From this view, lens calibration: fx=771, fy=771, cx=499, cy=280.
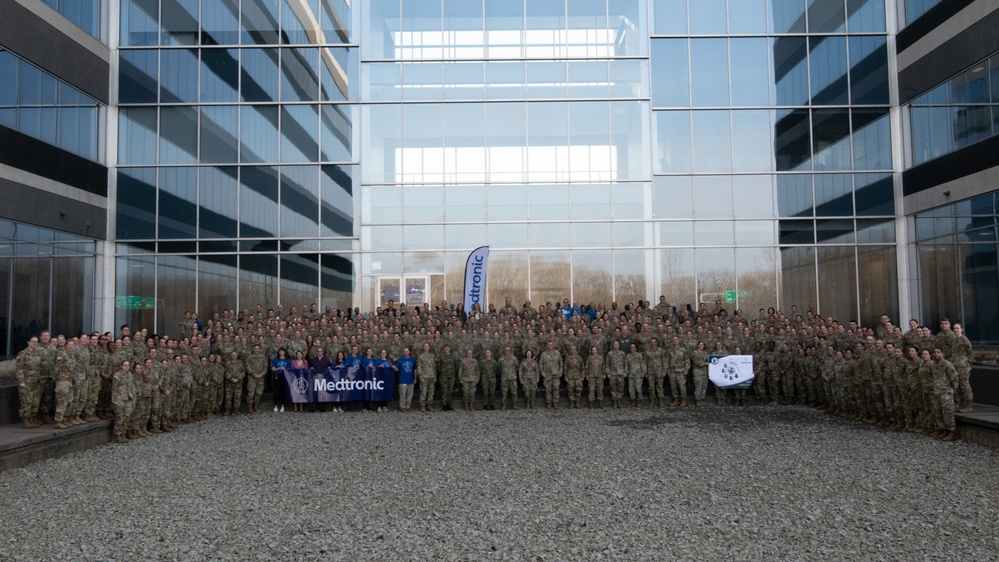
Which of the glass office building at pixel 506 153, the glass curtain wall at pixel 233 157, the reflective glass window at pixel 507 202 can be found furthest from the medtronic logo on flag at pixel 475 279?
the glass curtain wall at pixel 233 157

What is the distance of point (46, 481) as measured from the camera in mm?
10336

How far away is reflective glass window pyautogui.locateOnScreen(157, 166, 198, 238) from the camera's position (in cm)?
2628

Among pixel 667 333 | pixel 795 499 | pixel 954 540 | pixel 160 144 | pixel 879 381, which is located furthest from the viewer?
pixel 160 144

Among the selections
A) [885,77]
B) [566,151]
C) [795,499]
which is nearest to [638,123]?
[566,151]

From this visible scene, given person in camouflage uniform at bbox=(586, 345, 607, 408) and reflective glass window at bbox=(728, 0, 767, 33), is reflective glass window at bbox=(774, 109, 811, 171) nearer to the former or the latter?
reflective glass window at bbox=(728, 0, 767, 33)

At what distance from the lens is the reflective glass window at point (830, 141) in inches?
1054

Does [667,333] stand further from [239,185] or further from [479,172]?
[239,185]

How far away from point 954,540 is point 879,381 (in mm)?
8558

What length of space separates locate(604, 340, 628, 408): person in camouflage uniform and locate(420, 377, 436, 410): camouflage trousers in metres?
4.11

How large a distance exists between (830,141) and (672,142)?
17.9 ft

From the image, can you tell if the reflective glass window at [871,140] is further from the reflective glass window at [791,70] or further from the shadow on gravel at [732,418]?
the shadow on gravel at [732,418]

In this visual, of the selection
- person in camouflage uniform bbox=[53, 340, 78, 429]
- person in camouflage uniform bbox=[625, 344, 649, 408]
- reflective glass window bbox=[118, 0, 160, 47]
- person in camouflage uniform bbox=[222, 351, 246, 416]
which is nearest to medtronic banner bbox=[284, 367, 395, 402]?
person in camouflage uniform bbox=[222, 351, 246, 416]

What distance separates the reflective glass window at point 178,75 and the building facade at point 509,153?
0.05 meters

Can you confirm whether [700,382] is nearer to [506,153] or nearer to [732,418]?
[732,418]
